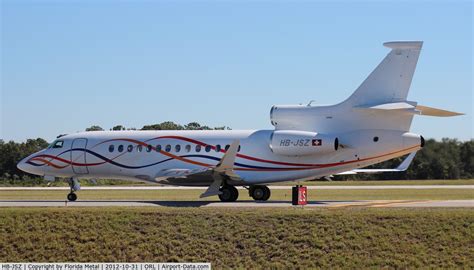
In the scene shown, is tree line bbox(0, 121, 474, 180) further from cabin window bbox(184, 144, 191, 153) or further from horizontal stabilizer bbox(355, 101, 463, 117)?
horizontal stabilizer bbox(355, 101, 463, 117)

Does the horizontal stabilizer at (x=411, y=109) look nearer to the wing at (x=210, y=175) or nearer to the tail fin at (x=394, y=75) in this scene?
the tail fin at (x=394, y=75)

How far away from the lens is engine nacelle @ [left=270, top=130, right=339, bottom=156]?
109 ft

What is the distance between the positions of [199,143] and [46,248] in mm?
14317

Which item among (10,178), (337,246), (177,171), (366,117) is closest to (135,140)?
(177,171)

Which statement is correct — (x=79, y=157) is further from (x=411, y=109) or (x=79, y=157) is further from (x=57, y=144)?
(x=411, y=109)

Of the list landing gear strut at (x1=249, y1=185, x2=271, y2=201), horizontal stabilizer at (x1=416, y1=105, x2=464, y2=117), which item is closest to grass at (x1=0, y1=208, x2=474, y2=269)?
horizontal stabilizer at (x1=416, y1=105, x2=464, y2=117)

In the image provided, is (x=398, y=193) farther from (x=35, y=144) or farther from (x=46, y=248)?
(x=35, y=144)

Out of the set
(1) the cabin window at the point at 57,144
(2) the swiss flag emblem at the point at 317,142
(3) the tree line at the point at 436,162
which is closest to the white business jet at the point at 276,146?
(2) the swiss flag emblem at the point at 317,142

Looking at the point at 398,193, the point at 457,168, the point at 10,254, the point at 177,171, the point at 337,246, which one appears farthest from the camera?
the point at 457,168

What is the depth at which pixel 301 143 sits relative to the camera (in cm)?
3341

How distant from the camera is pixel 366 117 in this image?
33.1m

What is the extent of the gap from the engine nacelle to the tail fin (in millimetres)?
2293

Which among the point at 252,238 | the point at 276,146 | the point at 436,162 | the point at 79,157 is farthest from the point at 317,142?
the point at 436,162

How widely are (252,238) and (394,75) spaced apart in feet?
44.5
